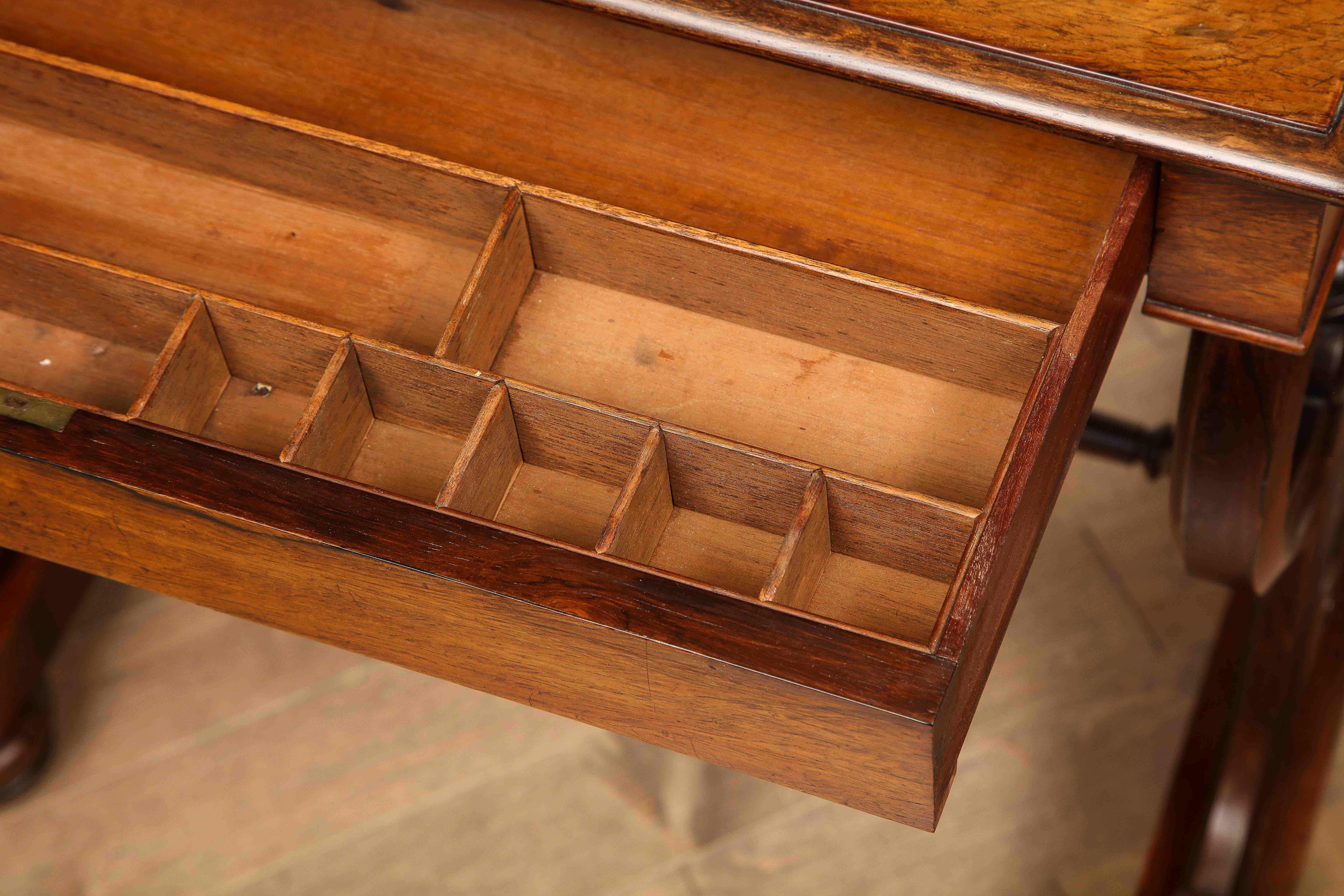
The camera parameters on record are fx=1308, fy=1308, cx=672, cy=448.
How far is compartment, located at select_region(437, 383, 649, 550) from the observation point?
29.1 inches

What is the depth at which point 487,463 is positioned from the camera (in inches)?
29.9

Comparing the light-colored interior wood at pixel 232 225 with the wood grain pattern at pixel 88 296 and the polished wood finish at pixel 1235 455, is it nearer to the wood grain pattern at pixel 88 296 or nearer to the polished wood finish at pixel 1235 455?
the wood grain pattern at pixel 88 296

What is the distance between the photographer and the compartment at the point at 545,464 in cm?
74

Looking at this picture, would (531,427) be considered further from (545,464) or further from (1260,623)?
(1260,623)

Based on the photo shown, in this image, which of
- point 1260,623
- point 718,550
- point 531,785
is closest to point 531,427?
point 718,550

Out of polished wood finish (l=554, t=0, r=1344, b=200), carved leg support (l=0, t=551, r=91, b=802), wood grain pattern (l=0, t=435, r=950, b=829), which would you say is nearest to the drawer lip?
wood grain pattern (l=0, t=435, r=950, b=829)

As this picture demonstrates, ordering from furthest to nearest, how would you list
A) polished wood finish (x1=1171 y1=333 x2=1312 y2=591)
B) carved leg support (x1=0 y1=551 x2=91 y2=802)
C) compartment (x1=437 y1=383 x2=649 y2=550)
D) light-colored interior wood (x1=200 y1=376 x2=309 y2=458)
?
carved leg support (x1=0 y1=551 x2=91 y2=802)
polished wood finish (x1=1171 y1=333 x2=1312 y2=591)
light-colored interior wood (x1=200 y1=376 x2=309 y2=458)
compartment (x1=437 y1=383 x2=649 y2=550)

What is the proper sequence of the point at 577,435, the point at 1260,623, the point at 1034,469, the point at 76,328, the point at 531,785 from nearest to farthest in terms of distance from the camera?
the point at 1034,469, the point at 577,435, the point at 76,328, the point at 1260,623, the point at 531,785

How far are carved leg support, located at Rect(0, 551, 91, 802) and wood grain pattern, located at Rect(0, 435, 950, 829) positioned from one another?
71 cm

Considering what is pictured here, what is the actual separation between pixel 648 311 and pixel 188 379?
289 mm

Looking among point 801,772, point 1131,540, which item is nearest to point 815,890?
point 1131,540

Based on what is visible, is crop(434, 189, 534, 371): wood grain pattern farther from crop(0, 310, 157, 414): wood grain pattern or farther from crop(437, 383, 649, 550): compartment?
crop(0, 310, 157, 414): wood grain pattern

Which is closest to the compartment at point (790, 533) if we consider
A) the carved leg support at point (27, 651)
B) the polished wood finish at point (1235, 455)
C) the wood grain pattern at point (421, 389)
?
the wood grain pattern at point (421, 389)

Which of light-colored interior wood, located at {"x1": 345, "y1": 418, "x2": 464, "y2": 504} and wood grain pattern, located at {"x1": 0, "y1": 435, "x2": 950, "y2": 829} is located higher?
light-colored interior wood, located at {"x1": 345, "y1": 418, "x2": 464, "y2": 504}
